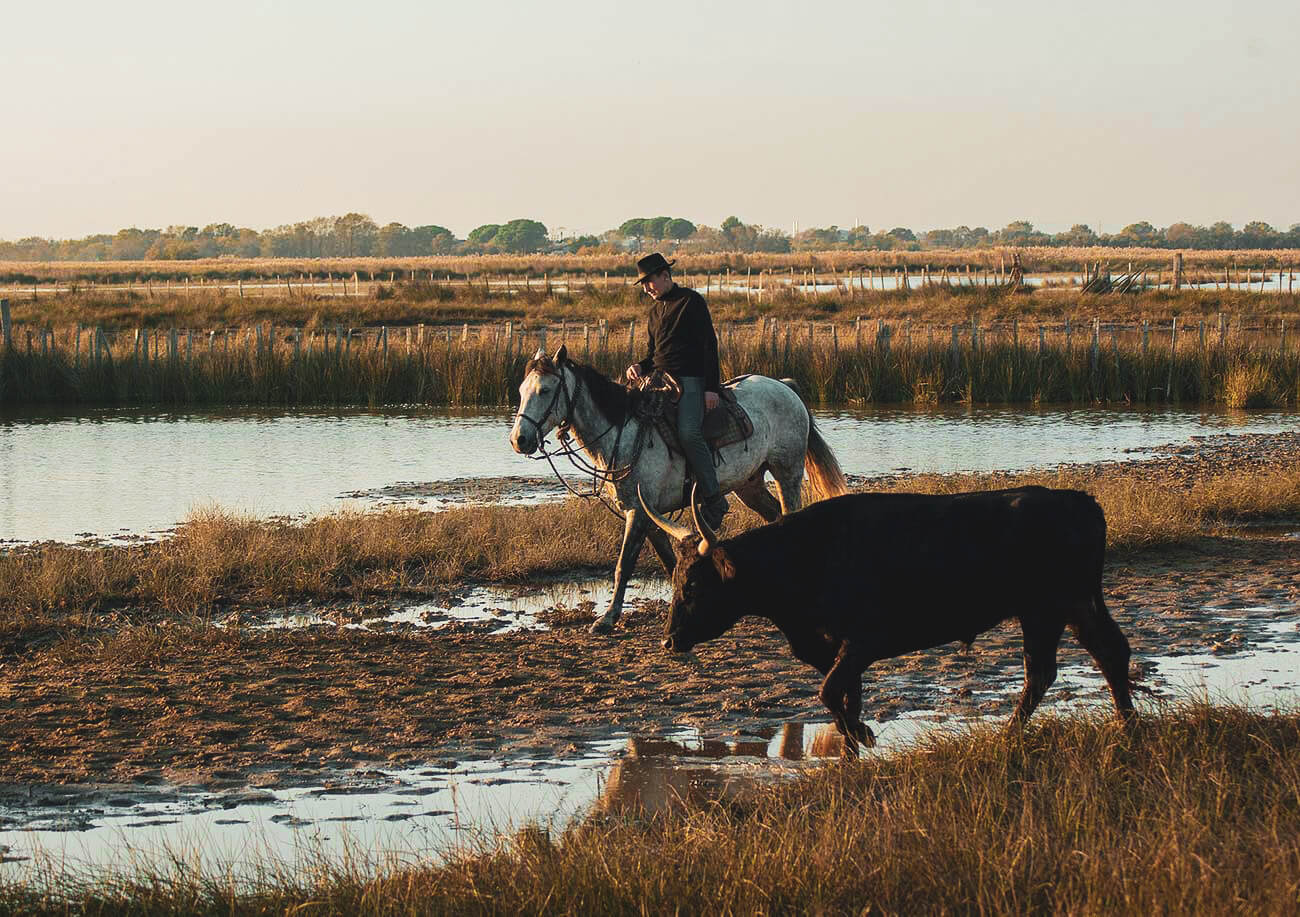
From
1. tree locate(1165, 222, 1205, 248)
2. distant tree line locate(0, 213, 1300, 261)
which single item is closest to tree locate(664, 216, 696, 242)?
distant tree line locate(0, 213, 1300, 261)

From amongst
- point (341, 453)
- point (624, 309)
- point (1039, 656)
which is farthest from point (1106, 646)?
point (624, 309)

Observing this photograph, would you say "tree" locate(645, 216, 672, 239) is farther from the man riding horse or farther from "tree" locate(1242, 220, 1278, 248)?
the man riding horse

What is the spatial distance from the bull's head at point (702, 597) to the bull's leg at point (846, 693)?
64 centimetres

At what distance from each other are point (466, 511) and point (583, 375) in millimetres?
3991

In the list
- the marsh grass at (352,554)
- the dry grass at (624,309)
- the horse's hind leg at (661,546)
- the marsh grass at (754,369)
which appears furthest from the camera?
the dry grass at (624,309)

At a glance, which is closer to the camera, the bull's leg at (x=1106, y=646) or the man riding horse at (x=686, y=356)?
the bull's leg at (x=1106, y=646)

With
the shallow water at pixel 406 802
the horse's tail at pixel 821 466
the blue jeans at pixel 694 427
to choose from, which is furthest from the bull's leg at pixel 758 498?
the shallow water at pixel 406 802

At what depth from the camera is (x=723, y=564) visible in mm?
6793

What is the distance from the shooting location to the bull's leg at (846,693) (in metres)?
6.44

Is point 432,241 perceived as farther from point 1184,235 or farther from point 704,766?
point 704,766

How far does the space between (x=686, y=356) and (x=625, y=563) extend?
1.49m

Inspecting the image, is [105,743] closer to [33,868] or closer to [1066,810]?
[33,868]

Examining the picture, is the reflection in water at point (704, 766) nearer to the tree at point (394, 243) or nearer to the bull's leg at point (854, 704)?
the bull's leg at point (854, 704)

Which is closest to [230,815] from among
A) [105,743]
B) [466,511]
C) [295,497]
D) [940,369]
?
[105,743]
